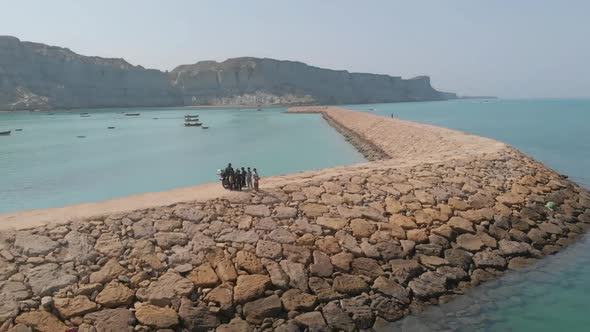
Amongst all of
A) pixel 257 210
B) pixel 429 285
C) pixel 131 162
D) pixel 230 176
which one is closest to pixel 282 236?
pixel 257 210

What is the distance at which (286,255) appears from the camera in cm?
1009

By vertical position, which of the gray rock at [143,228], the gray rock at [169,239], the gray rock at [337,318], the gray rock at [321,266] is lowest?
the gray rock at [337,318]

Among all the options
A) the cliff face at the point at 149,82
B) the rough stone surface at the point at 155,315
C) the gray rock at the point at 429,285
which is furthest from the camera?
the cliff face at the point at 149,82

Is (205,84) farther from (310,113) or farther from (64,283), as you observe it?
(64,283)

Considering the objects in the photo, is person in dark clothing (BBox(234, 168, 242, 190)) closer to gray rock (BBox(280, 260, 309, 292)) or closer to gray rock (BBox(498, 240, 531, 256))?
gray rock (BBox(280, 260, 309, 292))

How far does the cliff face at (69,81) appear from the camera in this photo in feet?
419

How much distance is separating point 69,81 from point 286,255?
500 ft

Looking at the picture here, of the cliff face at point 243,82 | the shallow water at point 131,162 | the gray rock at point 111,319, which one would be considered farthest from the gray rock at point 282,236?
the cliff face at point 243,82

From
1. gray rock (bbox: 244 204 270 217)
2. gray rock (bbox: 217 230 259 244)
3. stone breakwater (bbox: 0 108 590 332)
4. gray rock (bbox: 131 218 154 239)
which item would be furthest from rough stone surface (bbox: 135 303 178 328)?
gray rock (bbox: 244 204 270 217)

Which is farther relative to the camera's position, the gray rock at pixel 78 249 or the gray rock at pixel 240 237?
the gray rock at pixel 240 237

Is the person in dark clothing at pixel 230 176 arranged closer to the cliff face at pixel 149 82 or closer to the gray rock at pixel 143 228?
the gray rock at pixel 143 228

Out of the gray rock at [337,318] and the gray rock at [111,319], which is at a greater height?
the gray rock at [111,319]

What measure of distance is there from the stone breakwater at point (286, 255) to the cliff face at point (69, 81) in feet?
455

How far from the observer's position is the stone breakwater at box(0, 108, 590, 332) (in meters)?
8.28
